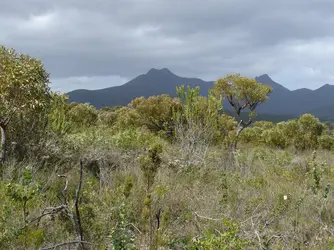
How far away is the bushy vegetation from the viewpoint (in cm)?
354

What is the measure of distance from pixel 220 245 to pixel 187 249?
340 millimetres

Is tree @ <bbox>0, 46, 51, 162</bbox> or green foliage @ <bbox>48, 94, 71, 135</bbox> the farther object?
green foliage @ <bbox>48, 94, 71, 135</bbox>

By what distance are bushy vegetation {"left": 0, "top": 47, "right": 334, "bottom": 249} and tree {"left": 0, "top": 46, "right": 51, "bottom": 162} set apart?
21 mm

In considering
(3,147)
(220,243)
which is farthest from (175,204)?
(3,147)

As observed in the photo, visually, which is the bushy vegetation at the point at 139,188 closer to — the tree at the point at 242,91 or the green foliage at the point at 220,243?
the green foliage at the point at 220,243

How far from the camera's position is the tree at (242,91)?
1986 centimetres

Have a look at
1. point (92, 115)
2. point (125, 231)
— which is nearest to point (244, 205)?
point (125, 231)

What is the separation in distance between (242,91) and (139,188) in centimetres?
1508

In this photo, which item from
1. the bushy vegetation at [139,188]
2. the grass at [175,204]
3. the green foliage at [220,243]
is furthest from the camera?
the grass at [175,204]

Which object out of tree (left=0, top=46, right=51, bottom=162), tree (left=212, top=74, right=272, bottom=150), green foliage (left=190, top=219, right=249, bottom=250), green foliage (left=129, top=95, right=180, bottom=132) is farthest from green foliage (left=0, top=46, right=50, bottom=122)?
tree (left=212, top=74, right=272, bottom=150)

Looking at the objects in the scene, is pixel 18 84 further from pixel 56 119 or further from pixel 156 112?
pixel 156 112

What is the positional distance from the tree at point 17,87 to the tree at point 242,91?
1351 centimetres

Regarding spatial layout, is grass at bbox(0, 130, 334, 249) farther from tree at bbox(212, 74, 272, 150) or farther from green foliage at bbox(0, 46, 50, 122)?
tree at bbox(212, 74, 272, 150)

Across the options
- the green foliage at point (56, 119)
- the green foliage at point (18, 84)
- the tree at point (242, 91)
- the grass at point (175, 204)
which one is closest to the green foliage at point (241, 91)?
the tree at point (242, 91)
